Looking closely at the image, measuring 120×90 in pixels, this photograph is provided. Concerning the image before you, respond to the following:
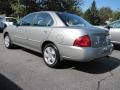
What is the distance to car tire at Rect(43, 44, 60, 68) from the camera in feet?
18.8

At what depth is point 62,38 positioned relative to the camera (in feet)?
17.9

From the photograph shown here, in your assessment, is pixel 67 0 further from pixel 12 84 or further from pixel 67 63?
Answer: pixel 12 84

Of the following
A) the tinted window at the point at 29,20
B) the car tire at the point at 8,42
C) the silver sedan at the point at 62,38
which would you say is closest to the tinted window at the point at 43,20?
the silver sedan at the point at 62,38

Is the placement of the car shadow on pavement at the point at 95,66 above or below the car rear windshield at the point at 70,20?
below

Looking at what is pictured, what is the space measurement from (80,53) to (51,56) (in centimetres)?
109

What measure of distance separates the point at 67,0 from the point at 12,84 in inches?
918

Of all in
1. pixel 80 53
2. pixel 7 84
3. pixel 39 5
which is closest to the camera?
pixel 7 84

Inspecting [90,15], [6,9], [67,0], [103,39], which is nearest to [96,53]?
[103,39]

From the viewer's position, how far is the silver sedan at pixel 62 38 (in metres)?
5.23

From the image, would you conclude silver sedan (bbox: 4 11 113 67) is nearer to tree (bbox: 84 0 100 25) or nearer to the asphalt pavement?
the asphalt pavement

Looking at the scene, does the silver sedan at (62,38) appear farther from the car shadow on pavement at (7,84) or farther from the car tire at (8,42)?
the car shadow on pavement at (7,84)

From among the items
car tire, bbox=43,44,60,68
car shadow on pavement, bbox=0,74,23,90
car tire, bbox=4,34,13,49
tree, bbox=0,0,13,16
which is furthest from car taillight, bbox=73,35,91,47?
tree, bbox=0,0,13,16

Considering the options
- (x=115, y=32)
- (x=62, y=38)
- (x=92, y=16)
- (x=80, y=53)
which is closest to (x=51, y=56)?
(x=62, y=38)

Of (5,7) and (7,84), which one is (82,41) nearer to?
(7,84)
